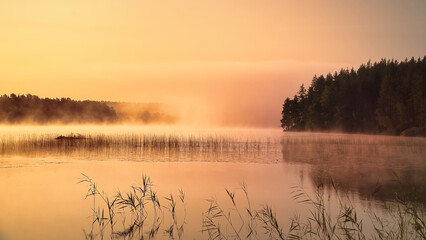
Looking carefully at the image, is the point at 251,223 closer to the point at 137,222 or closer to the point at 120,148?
the point at 137,222

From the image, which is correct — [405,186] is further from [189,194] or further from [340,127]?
[340,127]

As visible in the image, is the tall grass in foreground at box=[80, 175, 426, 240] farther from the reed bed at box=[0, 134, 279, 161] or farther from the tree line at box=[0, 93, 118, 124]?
the tree line at box=[0, 93, 118, 124]

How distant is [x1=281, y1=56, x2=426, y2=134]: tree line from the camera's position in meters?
80.3

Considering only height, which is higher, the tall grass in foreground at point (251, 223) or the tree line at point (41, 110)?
the tree line at point (41, 110)

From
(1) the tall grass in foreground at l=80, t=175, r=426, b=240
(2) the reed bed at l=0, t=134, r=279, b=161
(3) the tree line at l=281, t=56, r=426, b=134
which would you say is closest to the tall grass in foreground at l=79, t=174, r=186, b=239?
(1) the tall grass in foreground at l=80, t=175, r=426, b=240

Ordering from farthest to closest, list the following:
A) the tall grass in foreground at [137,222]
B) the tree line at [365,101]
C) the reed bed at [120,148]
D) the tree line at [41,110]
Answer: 1. the tree line at [41,110]
2. the tree line at [365,101]
3. the reed bed at [120,148]
4. the tall grass in foreground at [137,222]

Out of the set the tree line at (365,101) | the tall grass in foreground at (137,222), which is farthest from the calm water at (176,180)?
the tree line at (365,101)

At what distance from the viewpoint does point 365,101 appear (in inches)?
3743

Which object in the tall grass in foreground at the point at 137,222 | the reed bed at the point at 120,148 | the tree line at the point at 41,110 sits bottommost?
the tall grass in foreground at the point at 137,222

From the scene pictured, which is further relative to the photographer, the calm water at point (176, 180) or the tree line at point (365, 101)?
the tree line at point (365, 101)

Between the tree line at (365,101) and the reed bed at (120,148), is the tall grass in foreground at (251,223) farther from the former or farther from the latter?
the tree line at (365,101)

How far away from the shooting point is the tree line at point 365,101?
8031 cm

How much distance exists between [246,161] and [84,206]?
16.0 metres

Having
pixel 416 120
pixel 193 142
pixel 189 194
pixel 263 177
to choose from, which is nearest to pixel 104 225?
pixel 189 194
